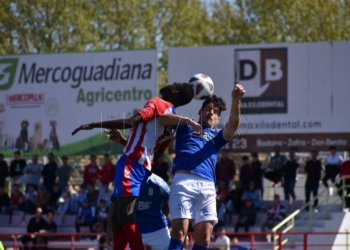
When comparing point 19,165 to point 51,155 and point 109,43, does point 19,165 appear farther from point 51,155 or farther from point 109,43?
point 109,43

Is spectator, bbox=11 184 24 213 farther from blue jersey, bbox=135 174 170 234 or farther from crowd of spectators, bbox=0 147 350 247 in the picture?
blue jersey, bbox=135 174 170 234

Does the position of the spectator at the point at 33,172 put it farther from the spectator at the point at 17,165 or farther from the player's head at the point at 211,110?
the player's head at the point at 211,110

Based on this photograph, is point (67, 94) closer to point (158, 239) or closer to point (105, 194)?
point (105, 194)

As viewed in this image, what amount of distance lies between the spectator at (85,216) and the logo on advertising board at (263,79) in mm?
4860

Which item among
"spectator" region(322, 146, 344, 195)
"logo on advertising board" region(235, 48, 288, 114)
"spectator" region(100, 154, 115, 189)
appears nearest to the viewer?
"spectator" region(322, 146, 344, 195)

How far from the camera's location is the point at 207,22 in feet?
138

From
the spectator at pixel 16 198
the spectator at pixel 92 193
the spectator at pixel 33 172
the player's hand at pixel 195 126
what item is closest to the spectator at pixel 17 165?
the spectator at pixel 33 172

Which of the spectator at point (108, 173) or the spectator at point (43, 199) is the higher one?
the spectator at point (108, 173)

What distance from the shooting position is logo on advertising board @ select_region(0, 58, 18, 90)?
26047mm

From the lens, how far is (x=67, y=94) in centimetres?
2555

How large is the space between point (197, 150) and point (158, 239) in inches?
58.1

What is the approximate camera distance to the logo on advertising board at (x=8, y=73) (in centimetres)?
2605

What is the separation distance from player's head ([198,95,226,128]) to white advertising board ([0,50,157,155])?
15.4 metres

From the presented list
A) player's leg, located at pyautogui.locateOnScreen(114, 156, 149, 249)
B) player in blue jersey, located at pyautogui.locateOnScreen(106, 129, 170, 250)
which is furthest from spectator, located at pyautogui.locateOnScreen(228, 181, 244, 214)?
player's leg, located at pyautogui.locateOnScreen(114, 156, 149, 249)
